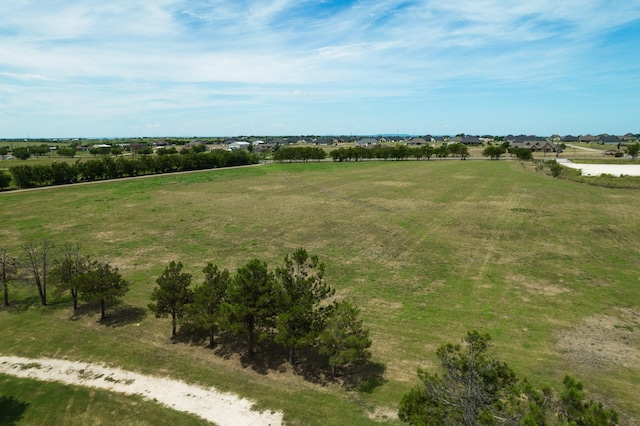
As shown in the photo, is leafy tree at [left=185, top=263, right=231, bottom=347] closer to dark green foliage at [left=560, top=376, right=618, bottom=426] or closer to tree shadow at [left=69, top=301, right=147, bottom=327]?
tree shadow at [left=69, top=301, right=147, bottom=327]

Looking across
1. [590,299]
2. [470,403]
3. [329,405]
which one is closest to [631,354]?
[590,299]

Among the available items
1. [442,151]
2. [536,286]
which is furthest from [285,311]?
[442,151]

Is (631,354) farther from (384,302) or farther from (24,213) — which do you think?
(24,213)

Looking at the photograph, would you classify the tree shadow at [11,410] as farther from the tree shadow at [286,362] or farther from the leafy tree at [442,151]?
the leafy tree at [442,151]

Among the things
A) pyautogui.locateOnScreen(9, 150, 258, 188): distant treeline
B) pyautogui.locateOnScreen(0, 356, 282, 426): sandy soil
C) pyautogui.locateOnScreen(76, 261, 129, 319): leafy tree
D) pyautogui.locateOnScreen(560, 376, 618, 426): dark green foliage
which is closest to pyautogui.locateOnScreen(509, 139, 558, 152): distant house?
pyautogui.locateOnScreen(9, 150, 258, 188): distant treeline

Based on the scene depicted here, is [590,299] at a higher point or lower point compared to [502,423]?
lower
